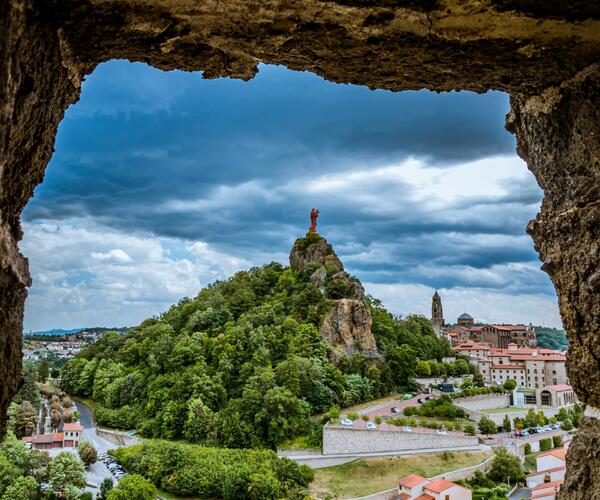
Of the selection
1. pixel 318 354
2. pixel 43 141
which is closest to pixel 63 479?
pixel 318 354

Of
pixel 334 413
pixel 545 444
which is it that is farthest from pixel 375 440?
pixel 545 444

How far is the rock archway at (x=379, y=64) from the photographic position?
2027 mm

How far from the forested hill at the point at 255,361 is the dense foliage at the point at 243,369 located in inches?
2.7

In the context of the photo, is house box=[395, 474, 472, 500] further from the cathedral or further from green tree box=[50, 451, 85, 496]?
the cathedral

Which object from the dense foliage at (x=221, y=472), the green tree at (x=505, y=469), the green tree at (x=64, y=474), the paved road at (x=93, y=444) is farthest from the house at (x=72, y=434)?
the green tree at (x=505, y=469)

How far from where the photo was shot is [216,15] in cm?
211

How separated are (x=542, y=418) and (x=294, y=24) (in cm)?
3199

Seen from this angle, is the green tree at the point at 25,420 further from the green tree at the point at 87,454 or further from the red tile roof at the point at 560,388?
the red tile roof at the point at 560,388

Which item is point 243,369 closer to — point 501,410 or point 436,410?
point 436,410

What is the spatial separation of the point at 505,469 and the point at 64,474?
56.5 ft

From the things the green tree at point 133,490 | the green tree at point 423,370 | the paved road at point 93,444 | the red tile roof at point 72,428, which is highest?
the green tree at point 423,370

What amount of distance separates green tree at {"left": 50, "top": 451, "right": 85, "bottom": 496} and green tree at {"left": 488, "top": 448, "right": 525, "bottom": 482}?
53.5 ft

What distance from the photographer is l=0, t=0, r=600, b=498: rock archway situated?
79.8 inches

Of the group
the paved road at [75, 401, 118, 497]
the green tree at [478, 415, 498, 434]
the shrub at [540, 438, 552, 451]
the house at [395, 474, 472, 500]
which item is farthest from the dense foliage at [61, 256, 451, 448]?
the shrub at [540, 438, 552, 451]
